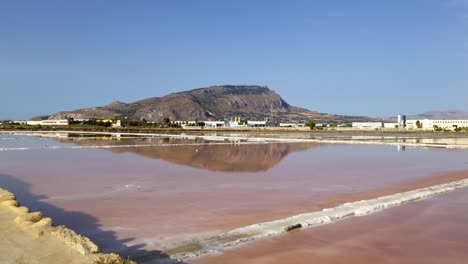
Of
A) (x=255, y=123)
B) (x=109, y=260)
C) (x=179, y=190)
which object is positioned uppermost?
(x=255, y=123)

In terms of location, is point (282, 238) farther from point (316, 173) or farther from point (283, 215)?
point (316, 173)

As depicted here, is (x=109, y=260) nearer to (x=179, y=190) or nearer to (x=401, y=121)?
(x=179, y=190)

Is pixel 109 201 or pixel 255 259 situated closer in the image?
pixel 255 259

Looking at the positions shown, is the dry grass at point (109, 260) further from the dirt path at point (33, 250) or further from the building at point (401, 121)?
the building at point (401, 121)

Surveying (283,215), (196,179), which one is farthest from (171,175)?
(283,215)

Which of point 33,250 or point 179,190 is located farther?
point 179,190

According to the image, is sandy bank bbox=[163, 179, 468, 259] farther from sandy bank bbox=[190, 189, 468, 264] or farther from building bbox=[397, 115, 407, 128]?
building bbox=[397, 115, 407, 128]

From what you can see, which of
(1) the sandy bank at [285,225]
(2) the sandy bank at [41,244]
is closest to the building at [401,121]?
(1) the sandy bank at [285,225]

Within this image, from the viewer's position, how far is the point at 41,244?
6809 mm

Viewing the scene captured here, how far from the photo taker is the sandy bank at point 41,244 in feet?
20.0

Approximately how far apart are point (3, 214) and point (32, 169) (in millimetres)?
10570

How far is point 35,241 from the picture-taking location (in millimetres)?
6953

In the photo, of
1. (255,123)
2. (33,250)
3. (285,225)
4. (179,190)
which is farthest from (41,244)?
(255,123)

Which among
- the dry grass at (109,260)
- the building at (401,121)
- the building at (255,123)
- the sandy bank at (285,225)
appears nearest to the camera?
the dry grass at (109,260)
